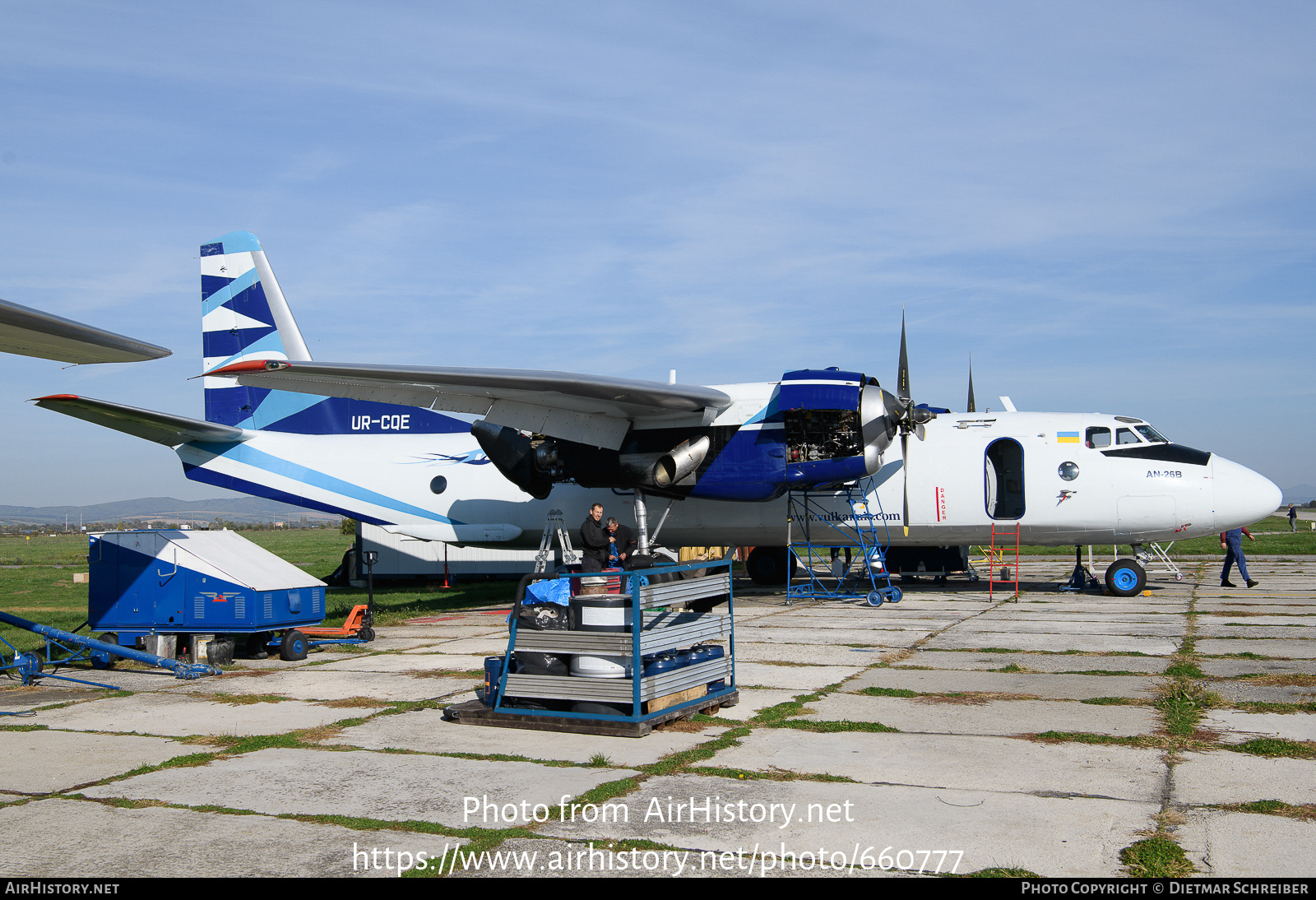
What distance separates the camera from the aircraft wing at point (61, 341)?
277 inches

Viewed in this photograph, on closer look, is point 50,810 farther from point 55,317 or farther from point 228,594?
point 228,594

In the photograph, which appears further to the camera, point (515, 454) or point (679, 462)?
point (515, 454)

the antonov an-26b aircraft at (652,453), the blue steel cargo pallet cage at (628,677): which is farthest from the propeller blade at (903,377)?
the blue steel cargo pallet cage at (628,677)

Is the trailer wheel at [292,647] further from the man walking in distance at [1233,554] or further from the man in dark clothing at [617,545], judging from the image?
the man walking in distance at [1233,554]

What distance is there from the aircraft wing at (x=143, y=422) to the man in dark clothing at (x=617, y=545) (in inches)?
359

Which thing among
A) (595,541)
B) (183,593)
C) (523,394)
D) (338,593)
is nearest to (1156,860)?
(595,541)

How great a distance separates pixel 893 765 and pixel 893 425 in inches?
469

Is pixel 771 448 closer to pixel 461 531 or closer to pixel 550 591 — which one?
pixel 461 531

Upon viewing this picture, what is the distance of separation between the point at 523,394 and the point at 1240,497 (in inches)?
503

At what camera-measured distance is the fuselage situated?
1736 centimetres

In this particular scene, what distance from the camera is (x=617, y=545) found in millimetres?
10984

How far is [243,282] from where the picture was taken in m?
20.7

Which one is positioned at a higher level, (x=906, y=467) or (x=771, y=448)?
(x=771, y=448)

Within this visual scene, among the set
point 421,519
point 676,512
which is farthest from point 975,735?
point 421,519
